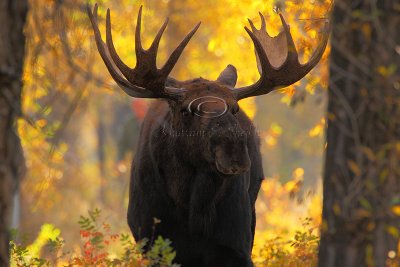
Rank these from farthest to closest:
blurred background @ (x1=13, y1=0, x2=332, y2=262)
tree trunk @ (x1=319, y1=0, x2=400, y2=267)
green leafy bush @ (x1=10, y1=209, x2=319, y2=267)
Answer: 1. blurred background @ (x1=13, y1=0, x2=332, y2=262)
2. green leafy bush @ (x1=10, y1=209, x2=319, y2=267)
3. tree trunk @ (x1=319, y1=0, x2=400, y2=267)

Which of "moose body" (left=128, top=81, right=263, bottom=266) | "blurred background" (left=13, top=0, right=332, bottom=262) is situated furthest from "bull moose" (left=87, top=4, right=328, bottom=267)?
"blurred background" (left=13, top=0, right=332, bottom=262)

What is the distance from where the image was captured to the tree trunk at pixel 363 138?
5.08 meters

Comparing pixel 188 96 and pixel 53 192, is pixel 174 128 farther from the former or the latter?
pixel 53 192

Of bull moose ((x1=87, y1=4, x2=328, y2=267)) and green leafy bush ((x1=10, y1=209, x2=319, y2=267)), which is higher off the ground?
bull moose ((x1=87, y1=4, x2=328, y2=267))

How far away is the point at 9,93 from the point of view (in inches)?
196

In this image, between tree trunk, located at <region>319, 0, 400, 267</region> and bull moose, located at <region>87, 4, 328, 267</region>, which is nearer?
tree trunk, located at <region>319, 0, 400, 267</region>

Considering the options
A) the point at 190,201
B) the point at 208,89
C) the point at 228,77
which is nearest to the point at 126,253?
the point at 190,201

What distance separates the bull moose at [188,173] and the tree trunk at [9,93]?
7.99ft

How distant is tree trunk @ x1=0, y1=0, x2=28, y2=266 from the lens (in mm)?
4930

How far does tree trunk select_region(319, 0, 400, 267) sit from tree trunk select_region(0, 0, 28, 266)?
167 cm

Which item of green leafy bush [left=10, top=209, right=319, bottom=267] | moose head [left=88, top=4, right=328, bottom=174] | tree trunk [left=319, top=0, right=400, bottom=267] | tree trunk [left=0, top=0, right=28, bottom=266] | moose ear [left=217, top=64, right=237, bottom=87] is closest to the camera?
tree trunk [left=0, top=0, right=28, bottom=266]

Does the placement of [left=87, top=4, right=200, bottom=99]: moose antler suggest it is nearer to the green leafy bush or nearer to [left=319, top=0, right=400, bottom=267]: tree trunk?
the green leafy bush

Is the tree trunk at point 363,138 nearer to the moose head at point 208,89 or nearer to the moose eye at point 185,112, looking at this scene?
the moose head at point 208,89

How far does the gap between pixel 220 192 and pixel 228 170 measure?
71 cm
